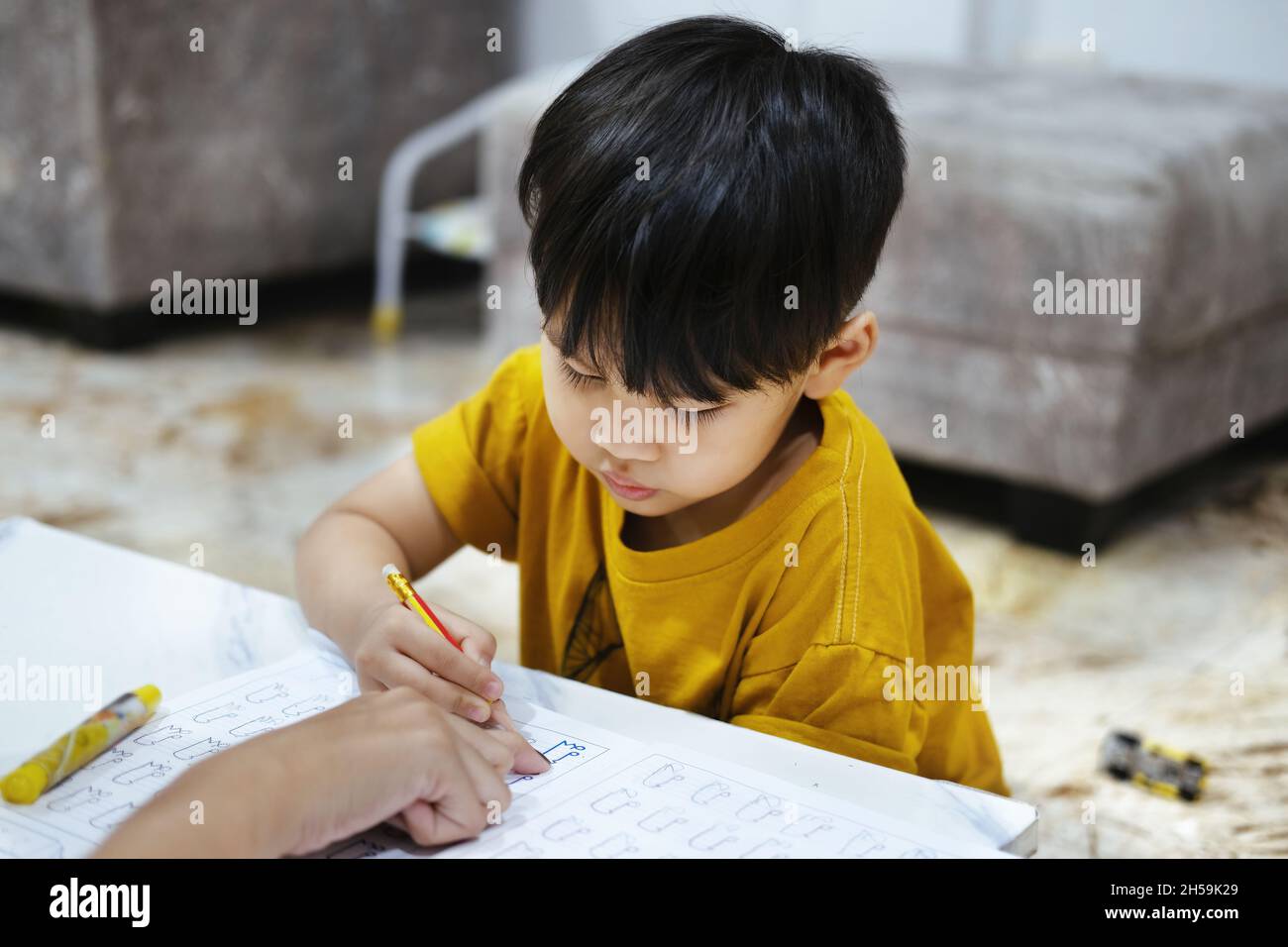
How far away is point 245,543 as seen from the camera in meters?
1.85

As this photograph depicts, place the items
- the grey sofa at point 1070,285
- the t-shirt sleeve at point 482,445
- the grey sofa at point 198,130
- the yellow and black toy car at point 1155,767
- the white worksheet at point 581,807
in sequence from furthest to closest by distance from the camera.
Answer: the grey sofa at point 198,130
the grey sofa at point 1070,285
the yellow and black toy car at point 1155,767
the t-shirt sleeve at point 482,445
the white worksheet at point 581,807

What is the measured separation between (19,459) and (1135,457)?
156 centimetres

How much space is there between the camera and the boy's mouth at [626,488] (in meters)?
0.74

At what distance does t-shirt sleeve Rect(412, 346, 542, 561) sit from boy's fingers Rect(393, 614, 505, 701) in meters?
0.23

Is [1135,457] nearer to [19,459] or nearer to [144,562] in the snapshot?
[144,562]

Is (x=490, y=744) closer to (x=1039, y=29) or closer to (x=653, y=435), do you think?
(x=653, y=435)

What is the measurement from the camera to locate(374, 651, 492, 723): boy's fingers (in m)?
0.64

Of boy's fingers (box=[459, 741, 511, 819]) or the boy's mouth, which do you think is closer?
boy's fingers (box=[459, 741, 511, 819])

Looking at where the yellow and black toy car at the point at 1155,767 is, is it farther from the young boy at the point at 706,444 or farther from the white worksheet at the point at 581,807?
the white worksheet at the point at 581,807

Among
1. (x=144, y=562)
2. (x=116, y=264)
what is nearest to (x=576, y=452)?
(x=144, y=562)

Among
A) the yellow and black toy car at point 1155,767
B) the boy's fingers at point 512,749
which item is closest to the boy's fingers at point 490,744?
the boy's fingers at point 512,749

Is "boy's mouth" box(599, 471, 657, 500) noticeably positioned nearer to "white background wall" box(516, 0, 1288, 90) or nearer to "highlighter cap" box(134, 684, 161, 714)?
"highlighter cap" box(134, 684, 161, 714)

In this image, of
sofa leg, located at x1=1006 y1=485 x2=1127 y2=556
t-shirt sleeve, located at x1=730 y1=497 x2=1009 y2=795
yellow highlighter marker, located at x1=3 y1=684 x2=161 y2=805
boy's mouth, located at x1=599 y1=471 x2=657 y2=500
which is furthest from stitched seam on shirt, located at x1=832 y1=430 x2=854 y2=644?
sofa leg, located at x1=1006 y1=485 x2=1127 y2=556
